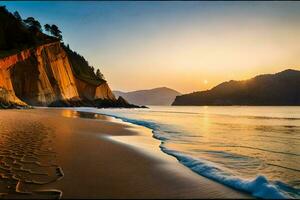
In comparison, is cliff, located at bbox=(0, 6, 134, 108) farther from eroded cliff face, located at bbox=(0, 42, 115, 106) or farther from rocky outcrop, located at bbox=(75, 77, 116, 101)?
rocky outcrop, located at bbox=(75, 77, 116, 101)

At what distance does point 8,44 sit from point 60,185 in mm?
82633

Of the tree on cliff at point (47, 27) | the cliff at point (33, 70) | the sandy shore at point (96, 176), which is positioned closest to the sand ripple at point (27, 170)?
the sandy shore at point (96, 176)

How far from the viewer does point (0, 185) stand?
4984 mm

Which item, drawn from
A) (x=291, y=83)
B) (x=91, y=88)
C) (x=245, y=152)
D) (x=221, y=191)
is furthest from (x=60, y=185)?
(x=291, y=83)

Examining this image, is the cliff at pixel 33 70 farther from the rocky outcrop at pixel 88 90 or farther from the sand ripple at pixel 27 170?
the sand ripple at pixel 27 170


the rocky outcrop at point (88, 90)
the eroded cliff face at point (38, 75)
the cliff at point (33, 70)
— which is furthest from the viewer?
the rocky outcrop at point (88, 90)

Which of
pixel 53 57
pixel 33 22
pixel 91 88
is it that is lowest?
pixel 91 88

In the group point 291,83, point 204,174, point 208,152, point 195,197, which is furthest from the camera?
point 291,83

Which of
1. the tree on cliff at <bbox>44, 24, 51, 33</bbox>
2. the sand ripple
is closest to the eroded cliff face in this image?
the tree on cliff at <bbox>44, 24, 51, 33</bbox>

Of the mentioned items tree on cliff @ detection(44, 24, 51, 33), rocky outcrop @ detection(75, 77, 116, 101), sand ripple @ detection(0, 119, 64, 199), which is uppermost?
tree on cliff @ detection(44, 24, 51, 33)

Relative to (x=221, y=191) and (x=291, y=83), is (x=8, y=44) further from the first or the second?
(x=291, y=83)

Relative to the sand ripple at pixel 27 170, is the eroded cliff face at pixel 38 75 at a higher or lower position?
higher

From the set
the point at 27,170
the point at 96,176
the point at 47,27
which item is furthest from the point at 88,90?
the point at 96,176

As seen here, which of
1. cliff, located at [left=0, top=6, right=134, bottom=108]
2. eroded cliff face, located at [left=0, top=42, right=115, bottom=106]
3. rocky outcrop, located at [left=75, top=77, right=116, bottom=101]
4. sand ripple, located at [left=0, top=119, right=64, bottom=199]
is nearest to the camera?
sand ripple, located at [left=0, top=119, right=64, bottom=199]
